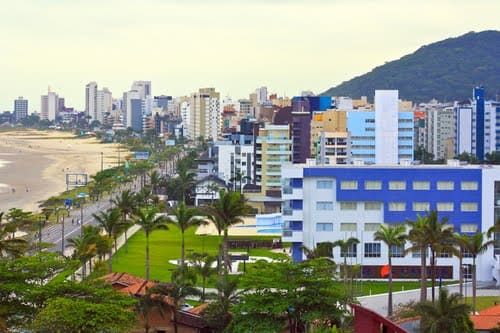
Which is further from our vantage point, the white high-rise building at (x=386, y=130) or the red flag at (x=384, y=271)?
the white high-rise building at (x=386, y=130)

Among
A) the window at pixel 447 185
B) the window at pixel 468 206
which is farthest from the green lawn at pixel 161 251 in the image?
the window at pixel 468 206

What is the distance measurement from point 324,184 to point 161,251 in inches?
488

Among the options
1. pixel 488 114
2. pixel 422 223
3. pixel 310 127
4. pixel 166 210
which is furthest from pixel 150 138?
pixel 422 223

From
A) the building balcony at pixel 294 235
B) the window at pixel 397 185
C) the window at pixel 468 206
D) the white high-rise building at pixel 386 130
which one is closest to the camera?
the window at pixel 468 206

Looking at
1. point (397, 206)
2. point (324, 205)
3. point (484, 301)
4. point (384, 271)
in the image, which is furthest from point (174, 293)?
point (397, 206)

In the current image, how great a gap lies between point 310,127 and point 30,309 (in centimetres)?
6660

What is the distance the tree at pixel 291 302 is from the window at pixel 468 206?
2102 cm

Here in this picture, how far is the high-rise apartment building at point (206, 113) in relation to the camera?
170 m

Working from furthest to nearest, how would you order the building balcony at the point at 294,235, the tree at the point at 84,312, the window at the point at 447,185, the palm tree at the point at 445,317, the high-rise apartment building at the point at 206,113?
the high-rise apartment building at the point at 206,113, the building balcony at the point at 294,235, the window at the point at 447,185, the palm tree at the point at 445,317, the tree at the point at 84,312

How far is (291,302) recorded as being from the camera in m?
28.1

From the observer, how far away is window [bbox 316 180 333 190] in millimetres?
49531

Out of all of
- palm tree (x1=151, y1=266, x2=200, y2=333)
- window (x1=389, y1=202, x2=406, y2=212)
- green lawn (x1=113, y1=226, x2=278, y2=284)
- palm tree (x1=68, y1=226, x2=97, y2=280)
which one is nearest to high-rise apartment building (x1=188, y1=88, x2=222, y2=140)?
green lawn (x1=113, y1=226, x2=278, y2=284)

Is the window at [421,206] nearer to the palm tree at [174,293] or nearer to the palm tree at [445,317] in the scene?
the palm tree at [174,293]

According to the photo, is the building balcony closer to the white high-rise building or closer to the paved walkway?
the paved walkway
